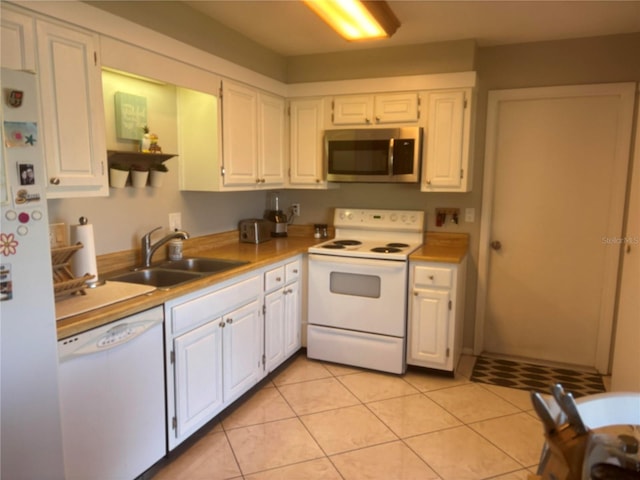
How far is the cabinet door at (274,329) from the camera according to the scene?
2914 millimetres

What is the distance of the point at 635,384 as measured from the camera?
245 centimetres

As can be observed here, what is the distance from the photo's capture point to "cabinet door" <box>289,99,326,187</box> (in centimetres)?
359

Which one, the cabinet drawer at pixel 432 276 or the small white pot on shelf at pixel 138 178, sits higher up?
the small white pot on shelf at pixel 138 178

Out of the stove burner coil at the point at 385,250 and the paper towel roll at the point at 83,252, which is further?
the stove burner coil at the point at 385,250

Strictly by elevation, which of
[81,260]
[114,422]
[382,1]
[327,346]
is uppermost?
[382,1]

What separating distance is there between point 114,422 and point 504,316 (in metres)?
2.90

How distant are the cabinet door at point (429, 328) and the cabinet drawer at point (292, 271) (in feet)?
2.82

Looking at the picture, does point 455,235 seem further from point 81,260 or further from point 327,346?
point 81,260

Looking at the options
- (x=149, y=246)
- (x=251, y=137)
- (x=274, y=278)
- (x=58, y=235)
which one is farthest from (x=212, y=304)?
(x=251, y=137)

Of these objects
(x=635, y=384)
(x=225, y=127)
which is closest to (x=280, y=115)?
(x=225, y=127)

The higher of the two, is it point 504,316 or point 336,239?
point 336,239

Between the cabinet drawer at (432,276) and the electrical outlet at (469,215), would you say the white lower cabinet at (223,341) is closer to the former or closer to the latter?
the cabinet drawer at (432,276)

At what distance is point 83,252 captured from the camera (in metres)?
2.09

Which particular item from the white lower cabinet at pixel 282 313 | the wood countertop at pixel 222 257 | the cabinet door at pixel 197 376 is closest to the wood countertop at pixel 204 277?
the wood countertop at pixel 222 257
